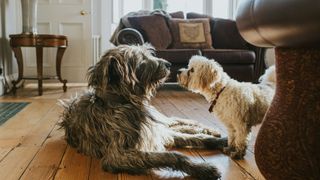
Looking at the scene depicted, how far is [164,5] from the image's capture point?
6816 mm

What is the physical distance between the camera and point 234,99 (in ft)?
6.75

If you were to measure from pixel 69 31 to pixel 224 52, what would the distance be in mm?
2552

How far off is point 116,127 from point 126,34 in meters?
3.07

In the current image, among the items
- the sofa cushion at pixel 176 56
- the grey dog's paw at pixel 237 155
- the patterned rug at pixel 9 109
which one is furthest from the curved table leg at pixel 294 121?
the sofa cushion at pixel 176 56

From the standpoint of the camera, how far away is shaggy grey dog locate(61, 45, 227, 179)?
5.50 feet

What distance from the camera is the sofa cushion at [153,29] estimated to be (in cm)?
518

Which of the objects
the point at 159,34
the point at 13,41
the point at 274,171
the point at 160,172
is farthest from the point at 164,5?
the point at 274,171

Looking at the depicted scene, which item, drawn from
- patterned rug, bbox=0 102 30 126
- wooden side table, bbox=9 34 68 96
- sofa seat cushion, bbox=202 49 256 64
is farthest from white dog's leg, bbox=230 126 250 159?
wooden side table, bbox=9 34 68 96

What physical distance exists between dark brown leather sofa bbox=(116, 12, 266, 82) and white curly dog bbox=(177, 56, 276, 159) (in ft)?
8.24

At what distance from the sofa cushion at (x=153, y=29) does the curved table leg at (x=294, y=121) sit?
3.97 meters

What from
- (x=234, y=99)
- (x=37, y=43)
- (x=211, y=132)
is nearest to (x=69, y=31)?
(x=37, y=43)

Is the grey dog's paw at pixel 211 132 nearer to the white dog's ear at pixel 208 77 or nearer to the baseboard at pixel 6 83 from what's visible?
the white dog's ear at pixel 208 77

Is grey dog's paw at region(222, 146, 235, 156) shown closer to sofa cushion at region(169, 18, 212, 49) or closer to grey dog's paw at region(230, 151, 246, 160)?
grey dog's paw at region(230, 151, 246, 160)

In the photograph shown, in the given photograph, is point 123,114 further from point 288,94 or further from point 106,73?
point 288,94
